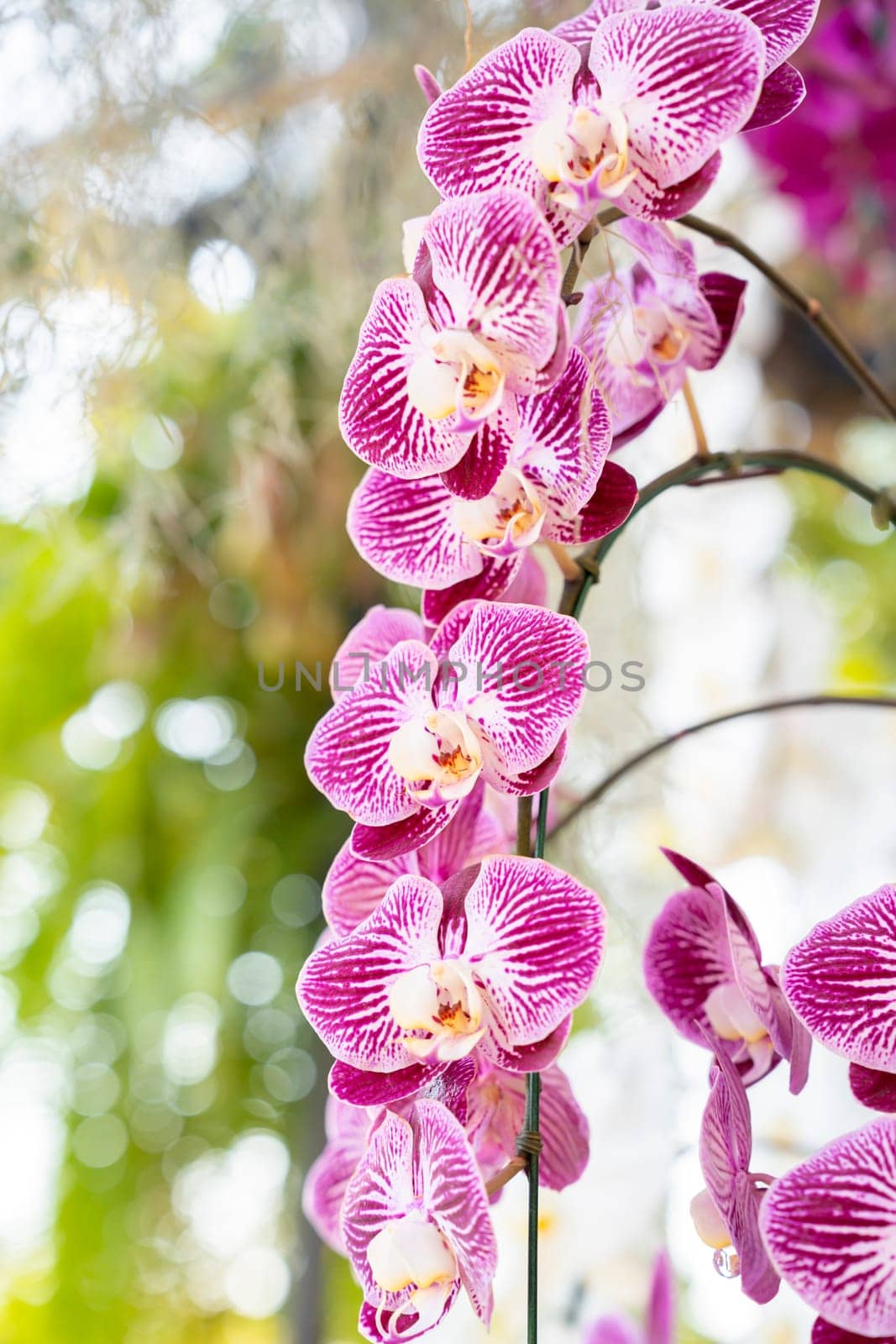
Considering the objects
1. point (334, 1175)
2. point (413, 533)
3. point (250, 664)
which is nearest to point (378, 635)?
point (413, 533)

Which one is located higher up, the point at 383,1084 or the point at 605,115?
the point at 605,115

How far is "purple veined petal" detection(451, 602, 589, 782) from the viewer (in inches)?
8.2

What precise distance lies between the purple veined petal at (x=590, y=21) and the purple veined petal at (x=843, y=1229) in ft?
0.69

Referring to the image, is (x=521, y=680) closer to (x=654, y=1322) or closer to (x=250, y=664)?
(x=654, y=1322)

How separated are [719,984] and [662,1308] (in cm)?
13

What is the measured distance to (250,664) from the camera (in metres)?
0.73

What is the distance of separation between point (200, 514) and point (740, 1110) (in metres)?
0.52

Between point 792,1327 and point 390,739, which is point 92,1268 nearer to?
point 792,1327

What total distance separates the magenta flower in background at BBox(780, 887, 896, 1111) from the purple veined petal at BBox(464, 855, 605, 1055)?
0.11 feet

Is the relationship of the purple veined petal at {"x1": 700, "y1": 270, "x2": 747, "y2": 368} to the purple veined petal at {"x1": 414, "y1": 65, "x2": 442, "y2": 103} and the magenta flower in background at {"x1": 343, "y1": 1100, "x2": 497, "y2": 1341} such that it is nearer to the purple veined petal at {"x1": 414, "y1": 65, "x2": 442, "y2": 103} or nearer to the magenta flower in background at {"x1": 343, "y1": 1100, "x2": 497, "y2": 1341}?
the purple veined petal at {"x1": 414, "y1": 65, "x2": 442, "y2": 103}

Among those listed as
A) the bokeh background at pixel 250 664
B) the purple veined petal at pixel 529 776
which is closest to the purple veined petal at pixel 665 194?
the purple veined petal at pixel 529 776

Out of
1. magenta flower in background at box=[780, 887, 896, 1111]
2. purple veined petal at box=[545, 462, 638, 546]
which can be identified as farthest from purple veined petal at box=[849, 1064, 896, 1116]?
purple veined petal at box=[545, 462, 638, 546]

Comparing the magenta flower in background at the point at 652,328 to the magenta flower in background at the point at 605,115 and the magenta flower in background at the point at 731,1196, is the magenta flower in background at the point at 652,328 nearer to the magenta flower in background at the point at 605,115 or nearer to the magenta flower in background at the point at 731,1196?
the magenta flower in background at the point at 605,115

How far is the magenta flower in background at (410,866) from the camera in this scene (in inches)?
9.9
